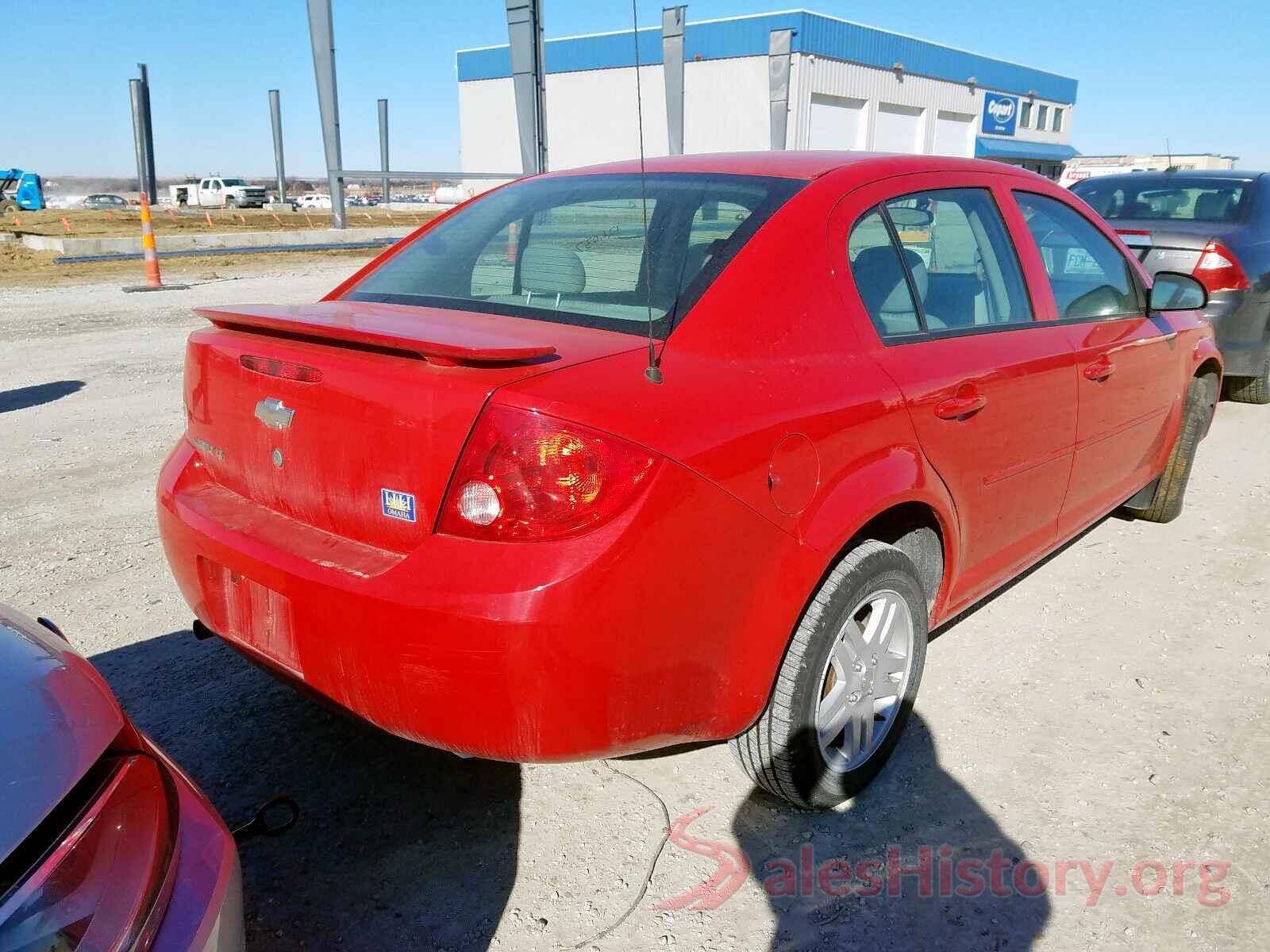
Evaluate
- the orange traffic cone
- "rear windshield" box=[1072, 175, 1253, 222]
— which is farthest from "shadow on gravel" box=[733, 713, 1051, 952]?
the orange traffic cone

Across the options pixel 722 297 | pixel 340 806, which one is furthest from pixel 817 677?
pixel 340 806

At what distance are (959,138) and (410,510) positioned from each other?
58532 mm

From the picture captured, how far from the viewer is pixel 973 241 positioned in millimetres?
3109

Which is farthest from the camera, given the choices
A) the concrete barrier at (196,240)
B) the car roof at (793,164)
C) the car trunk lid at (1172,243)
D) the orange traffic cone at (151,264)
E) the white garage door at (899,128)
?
the white garage door at (899,128)

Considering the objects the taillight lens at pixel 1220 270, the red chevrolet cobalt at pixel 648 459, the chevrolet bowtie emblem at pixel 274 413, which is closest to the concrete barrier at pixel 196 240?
the taillight lens at pixel 1220 270

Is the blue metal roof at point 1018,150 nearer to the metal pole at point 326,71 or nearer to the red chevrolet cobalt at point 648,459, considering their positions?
the metal pole at point 326,71

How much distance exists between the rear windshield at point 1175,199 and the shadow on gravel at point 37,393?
7652mm

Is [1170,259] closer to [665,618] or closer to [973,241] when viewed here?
[973,241]

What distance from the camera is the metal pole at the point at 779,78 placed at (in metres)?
23.4

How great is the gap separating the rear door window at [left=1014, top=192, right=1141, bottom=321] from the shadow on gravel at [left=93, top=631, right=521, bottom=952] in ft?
7.98

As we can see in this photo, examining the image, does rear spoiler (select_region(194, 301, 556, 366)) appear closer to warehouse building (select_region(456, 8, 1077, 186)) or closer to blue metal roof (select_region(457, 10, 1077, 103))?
warehouse building (select_region(456, 8, 1077, 186))

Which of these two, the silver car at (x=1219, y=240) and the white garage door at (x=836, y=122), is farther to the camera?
the white garage door at (x=836, y=122)

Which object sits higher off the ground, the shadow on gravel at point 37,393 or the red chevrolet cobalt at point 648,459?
the red chevrolet cobalt at point 648,459

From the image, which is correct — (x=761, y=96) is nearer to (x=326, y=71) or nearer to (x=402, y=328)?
(x=326, y=71)
